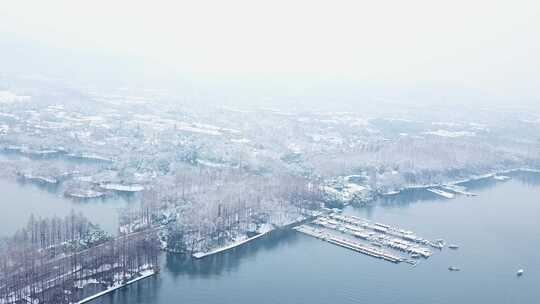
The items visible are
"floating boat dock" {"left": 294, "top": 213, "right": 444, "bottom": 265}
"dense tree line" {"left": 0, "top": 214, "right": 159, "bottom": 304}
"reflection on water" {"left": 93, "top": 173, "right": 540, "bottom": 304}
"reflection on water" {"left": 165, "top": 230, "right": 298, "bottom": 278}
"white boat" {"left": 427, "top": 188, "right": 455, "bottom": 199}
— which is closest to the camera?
"dense tree line" {"left": 0, "top": 214, "right": 159, "bottom": 304}

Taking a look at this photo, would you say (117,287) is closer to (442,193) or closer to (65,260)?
(65,260)

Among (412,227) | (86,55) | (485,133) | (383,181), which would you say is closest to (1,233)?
(412,227)

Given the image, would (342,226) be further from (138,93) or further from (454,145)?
(138,93)

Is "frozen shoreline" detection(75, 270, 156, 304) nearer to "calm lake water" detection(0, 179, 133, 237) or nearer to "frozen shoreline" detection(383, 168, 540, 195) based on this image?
"calm lake water" detection(0, 179, 133, 237)

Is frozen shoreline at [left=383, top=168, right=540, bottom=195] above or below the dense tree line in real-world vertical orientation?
above

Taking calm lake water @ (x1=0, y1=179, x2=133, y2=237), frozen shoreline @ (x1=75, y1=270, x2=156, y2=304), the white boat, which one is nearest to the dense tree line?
frozen shoreline @ (x1=75, y1=270, x2=156, y2=304)

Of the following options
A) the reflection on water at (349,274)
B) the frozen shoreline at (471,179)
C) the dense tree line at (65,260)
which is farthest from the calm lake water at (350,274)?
the frozen shoreline at (471,179)

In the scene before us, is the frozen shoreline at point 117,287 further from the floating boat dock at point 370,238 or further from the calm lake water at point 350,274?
the floating boat dock at point 370,238

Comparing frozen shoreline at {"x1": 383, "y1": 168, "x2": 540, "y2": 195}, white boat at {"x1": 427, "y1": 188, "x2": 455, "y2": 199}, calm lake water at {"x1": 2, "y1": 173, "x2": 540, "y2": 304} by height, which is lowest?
calm lake water at {"x1": 2, "y1": 173, "x2": 540, "y2": 304}
